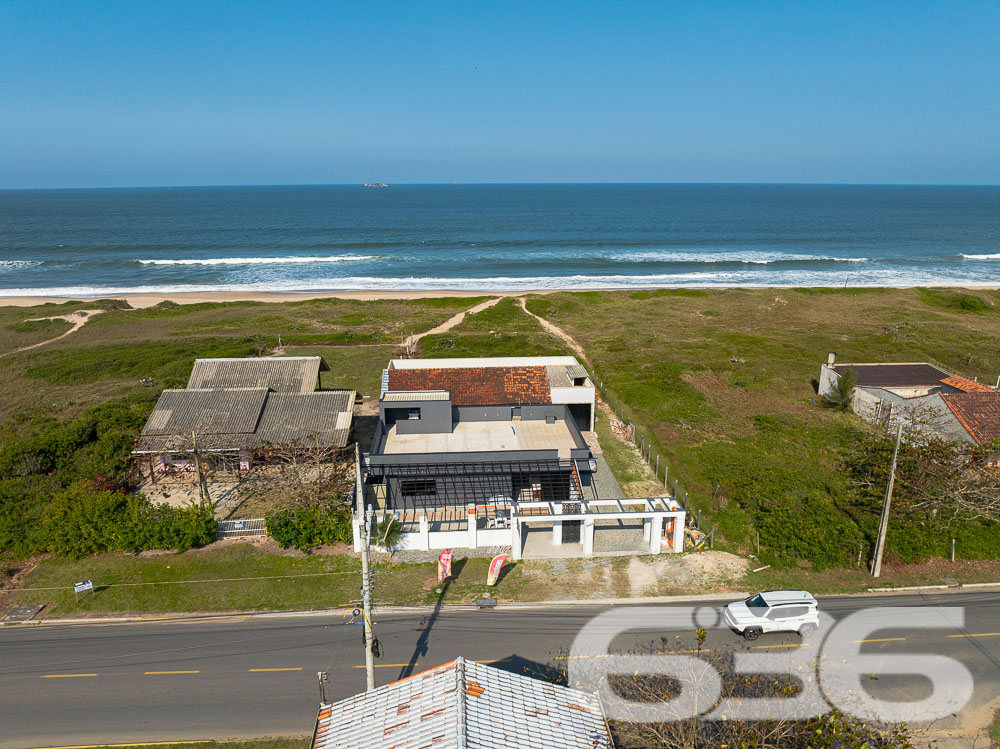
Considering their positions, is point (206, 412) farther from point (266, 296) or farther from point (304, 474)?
point (266, 296)

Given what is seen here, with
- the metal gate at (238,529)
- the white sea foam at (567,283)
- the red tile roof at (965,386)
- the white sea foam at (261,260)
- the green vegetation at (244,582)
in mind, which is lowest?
the green vegetation at (244,582)

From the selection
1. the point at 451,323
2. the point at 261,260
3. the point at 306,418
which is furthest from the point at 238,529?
the point at 261,260

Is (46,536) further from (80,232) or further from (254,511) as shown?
(80,232)

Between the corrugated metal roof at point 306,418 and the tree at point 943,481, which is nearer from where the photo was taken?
the tree at point 943,481

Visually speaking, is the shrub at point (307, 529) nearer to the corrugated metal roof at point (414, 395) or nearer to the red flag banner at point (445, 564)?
the red flag banner at point (445, 564)

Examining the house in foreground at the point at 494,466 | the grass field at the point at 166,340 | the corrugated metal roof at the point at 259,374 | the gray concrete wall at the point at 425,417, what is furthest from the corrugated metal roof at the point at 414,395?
the grass field at the point at 166,340

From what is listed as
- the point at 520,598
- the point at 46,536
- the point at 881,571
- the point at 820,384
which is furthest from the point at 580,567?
the point at 820,384

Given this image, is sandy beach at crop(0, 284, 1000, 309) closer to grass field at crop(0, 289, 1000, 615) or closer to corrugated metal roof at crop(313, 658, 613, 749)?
grass field at crop(0, 289, 1000, 615)
